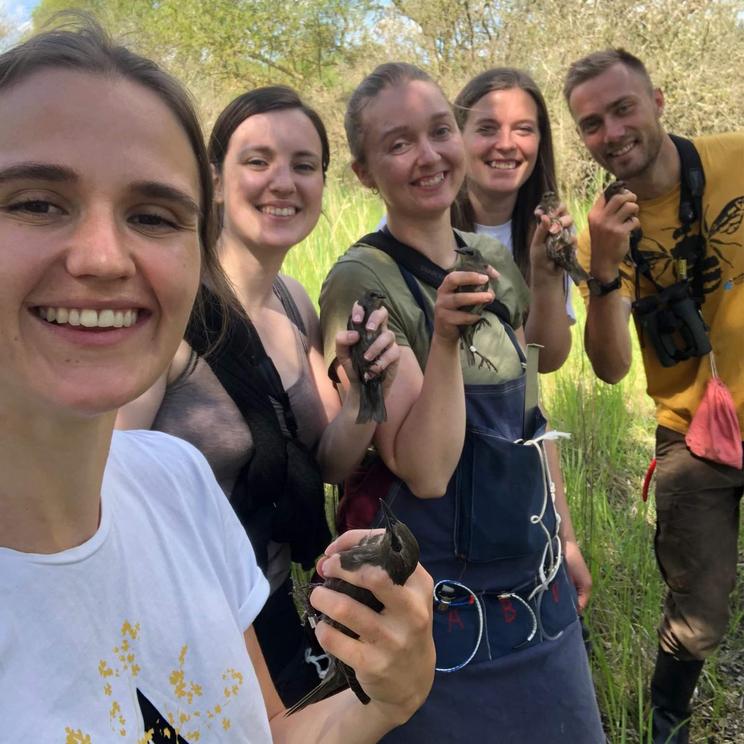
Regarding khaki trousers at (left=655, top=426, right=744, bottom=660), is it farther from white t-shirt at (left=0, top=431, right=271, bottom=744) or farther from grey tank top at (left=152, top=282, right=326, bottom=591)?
white t-shirt at (left=0, top=431, right=271, bottom=744)

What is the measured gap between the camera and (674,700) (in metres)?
2.83

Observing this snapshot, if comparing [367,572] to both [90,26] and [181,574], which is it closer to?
[181,574]

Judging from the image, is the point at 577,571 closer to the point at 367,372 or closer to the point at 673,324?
the point at 673,324

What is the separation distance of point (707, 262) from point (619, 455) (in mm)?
1836

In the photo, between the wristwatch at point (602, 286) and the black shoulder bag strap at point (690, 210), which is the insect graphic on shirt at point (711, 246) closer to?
the black shoulder bag strap at point (690, 210)

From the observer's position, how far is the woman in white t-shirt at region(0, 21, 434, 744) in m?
0.82

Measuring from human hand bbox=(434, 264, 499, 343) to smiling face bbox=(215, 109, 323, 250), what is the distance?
0.69 metres

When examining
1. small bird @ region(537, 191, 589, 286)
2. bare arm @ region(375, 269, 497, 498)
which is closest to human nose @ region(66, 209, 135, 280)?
bare arm @ region(375, 269, 497, 498)

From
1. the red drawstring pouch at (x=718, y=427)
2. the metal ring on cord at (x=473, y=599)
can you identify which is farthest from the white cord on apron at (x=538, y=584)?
the red drawstring pouch at (x=718, y=427)

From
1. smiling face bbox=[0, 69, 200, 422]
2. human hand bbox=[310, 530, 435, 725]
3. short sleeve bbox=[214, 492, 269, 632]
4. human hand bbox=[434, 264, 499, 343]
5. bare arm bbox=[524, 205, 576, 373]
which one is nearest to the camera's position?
smiling face bbox=[0, 69, 200, 422]

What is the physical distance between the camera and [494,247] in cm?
227

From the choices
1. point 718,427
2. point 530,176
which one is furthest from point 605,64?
point 718,427

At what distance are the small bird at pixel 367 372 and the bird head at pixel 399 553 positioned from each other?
624 millimetres

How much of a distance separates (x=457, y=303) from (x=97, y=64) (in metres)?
0.94
